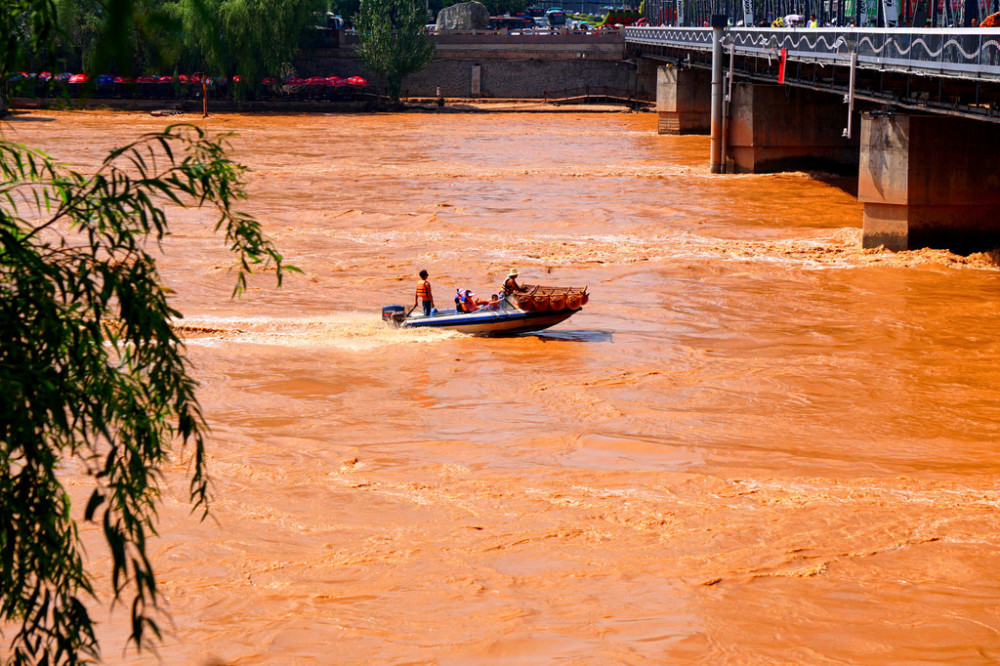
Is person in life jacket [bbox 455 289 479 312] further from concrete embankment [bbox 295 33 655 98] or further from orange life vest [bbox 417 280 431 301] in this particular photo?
concrete embankment [bbox 295 33 655 98]

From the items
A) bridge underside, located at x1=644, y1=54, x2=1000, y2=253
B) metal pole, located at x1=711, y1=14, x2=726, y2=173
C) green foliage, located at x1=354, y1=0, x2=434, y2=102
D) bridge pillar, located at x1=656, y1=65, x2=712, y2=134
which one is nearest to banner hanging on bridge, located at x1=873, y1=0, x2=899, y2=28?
metal pole, located at x1=711, y1=14, x2=726, y2=173

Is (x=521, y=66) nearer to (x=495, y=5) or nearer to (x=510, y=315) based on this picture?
(x=495, y=5)

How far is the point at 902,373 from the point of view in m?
19.9

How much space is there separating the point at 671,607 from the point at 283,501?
184 inches

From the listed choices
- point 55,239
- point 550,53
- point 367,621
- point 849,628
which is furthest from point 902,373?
point 550,53

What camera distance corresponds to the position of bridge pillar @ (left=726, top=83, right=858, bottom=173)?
47.9 meters

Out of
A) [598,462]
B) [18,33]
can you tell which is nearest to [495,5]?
[598,462]

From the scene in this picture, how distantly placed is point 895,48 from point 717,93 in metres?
20.1

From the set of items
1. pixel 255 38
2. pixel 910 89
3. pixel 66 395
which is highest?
pixel 255 38

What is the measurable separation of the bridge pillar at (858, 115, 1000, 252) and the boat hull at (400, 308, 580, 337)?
38.2ft

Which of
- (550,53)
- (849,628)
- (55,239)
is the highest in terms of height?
(550,53)

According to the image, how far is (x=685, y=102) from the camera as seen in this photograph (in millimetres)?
67625

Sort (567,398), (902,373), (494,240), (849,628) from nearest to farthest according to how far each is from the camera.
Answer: (849,628) < (567,398) < (902,373) < (494,240)

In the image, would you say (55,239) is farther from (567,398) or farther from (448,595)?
(448,595)
